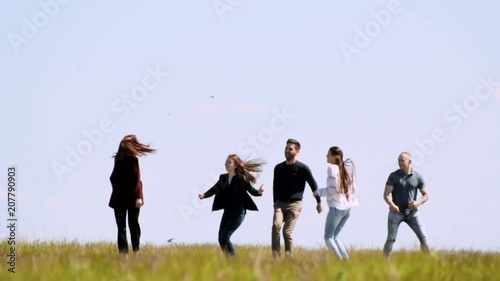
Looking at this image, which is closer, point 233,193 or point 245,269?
point 245,269

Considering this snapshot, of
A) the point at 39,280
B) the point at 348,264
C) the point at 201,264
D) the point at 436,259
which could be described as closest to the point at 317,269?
the point at 348,264

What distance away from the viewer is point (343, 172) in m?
13.7

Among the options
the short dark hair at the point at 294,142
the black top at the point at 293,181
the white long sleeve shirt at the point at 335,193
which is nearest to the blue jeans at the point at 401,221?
the white long sleeve shirt at the point at 335,193

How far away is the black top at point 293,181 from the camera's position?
14391 mm

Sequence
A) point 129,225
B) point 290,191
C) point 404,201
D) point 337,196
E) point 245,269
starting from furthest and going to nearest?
1. point 129,225
2. point 290,191
3. point 404,201
4. point 337,196
5. point 245,269

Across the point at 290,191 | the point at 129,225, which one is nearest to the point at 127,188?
the point at 129,225

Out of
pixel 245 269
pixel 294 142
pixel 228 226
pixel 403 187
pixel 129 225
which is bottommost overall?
pixel 245 269

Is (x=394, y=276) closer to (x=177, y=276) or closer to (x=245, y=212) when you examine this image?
(x=177, y=276)

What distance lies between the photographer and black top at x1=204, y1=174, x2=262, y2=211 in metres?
14.3

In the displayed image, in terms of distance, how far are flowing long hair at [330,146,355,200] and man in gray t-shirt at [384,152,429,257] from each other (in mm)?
851

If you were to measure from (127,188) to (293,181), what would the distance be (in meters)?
2.90

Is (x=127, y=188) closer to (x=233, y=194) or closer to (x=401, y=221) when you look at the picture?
(x=233, y=194)

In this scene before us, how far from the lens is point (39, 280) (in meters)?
8.66

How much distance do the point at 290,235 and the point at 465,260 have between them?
3.75 meters
